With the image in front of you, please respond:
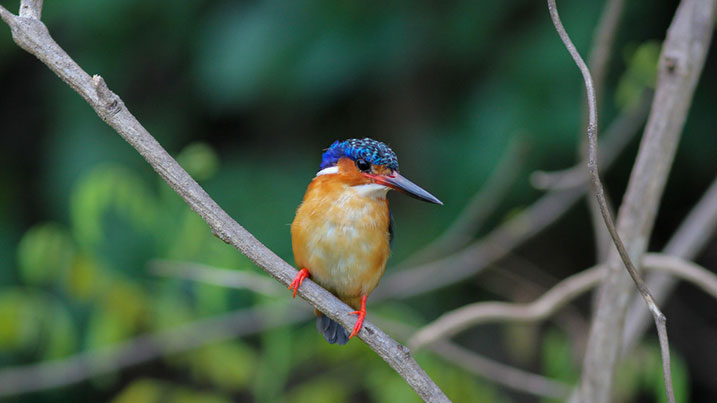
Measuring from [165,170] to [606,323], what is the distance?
1.13m

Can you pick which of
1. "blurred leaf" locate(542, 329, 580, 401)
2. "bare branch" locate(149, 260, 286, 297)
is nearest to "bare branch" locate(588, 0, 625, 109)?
"blurred leaf" locate(542, 329, 580, 401)

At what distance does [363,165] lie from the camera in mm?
1827

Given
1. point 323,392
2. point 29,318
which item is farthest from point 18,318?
point 323,392

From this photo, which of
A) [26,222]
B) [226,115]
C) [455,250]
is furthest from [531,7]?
[26,222]

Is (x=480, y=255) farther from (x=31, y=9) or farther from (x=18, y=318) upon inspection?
(x=31, y=9)

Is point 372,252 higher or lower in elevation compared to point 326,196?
lower

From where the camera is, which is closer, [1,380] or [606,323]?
[606,323]

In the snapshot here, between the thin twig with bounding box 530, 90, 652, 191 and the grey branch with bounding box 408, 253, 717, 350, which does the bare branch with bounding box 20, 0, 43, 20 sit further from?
the thin twig with bounding box 530, 90, 652, 191

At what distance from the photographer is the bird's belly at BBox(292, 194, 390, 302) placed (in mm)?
1841

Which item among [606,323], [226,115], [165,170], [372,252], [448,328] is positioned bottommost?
[606,323]

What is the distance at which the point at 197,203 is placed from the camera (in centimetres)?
142

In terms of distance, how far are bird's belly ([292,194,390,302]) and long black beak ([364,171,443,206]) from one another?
9 centimetres

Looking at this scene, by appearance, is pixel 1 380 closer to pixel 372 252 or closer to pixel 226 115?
pixel 226 115

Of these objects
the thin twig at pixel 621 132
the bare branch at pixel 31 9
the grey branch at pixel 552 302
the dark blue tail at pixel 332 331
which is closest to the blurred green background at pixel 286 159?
the thin twig at pixel 621 132
